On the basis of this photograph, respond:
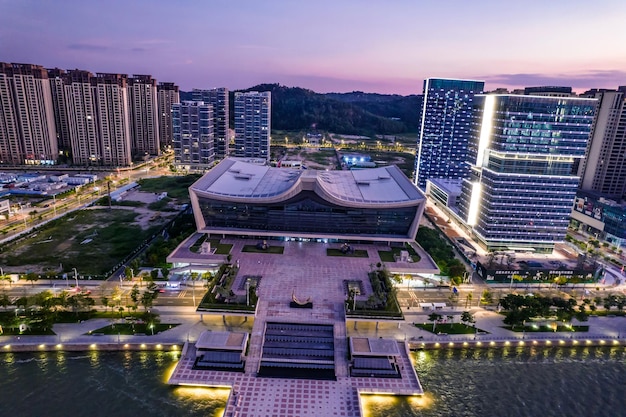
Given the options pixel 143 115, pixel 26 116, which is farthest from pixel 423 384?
pixel 143 115

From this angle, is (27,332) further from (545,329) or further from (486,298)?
(545,329)

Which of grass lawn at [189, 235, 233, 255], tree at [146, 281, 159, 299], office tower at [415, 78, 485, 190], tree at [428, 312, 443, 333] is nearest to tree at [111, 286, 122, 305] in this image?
tree at [146, 281, 159, 299]

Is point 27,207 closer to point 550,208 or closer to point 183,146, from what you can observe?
point 183,146

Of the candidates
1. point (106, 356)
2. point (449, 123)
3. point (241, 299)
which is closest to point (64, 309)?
point (106, 356)

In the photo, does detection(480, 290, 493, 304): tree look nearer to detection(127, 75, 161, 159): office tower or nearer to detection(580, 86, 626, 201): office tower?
detection(580, 86, 626, 201): office tower

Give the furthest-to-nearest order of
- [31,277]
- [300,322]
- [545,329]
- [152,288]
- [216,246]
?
[216,246] → [31,277] → [152,288] → [545,329] → [300,322]

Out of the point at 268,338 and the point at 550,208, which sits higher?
the point at 550,208
